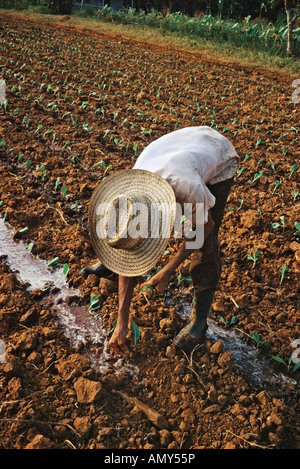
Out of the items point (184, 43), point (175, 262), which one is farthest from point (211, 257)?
point (184, 43)

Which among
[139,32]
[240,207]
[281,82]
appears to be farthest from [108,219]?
[139,32]

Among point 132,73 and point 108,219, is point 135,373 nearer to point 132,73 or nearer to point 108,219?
point 108,219

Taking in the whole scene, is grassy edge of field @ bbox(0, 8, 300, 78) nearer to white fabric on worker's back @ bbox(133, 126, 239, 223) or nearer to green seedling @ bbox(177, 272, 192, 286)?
green seedling @ bbox(177, 272, 192, 286)

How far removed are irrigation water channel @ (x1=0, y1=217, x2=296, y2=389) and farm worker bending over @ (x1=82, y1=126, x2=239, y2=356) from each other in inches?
10.6

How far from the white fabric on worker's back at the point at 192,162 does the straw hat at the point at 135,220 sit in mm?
109

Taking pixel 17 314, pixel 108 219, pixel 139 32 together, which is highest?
pixel 108 219

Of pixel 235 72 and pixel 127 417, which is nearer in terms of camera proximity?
pixel 127 417

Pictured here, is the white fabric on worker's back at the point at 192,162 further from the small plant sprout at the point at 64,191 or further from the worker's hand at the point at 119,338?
the small plant sprout at the point at 64,191

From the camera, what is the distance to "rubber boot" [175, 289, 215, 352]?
2746 mm

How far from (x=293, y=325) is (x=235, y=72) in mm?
8278

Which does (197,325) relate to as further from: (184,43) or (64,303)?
(184,43)

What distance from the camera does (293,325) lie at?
121 inches

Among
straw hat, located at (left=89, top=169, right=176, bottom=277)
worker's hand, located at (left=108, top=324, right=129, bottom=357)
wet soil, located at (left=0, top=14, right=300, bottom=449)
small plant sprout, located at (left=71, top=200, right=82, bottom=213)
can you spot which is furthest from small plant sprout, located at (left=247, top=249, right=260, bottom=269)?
straw hat, located at (left=89, top=169, right=176, bottom=277)
